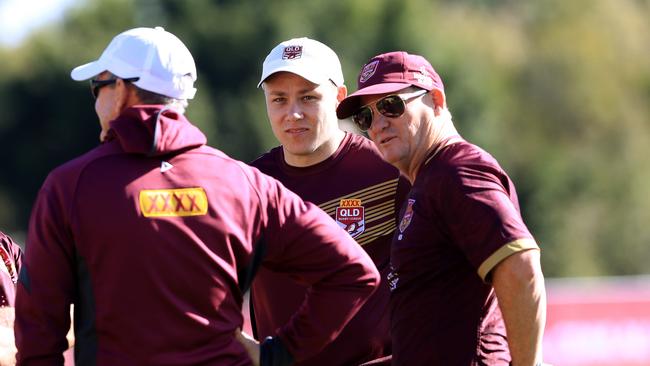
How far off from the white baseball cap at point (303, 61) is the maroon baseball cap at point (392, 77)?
556 millimetres

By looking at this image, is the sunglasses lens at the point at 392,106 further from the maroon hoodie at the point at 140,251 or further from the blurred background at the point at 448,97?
the blurred background at the point at 448,97

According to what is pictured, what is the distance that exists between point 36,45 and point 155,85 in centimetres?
3652

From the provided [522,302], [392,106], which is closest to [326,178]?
[392,106]

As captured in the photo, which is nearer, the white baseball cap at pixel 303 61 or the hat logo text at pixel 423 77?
the hat logo text at pixel 423 77

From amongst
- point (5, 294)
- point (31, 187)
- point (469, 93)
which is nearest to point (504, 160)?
point (469, 93)

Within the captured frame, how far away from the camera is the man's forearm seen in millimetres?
4701

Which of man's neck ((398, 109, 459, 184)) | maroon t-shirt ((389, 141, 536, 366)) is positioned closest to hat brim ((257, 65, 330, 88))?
man's neck ((398, 109, 459, 184))

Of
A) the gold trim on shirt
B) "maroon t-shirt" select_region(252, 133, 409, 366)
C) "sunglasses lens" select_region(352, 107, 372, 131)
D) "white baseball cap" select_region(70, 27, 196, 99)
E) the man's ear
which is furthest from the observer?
the man's ear

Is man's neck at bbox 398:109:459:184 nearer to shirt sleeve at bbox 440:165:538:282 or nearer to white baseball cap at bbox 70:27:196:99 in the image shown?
shirt sleeve at bbox 440:165:538:282

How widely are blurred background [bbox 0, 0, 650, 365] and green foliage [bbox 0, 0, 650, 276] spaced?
43 mm

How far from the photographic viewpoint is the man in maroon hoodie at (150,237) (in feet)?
13.9

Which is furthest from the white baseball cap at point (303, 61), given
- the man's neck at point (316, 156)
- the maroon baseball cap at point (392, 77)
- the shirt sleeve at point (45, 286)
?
the shirt sleeve at point (45, 286)

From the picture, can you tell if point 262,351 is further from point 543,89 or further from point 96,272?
point 543,89

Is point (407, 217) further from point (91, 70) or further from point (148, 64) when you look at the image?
point (91, 70)
